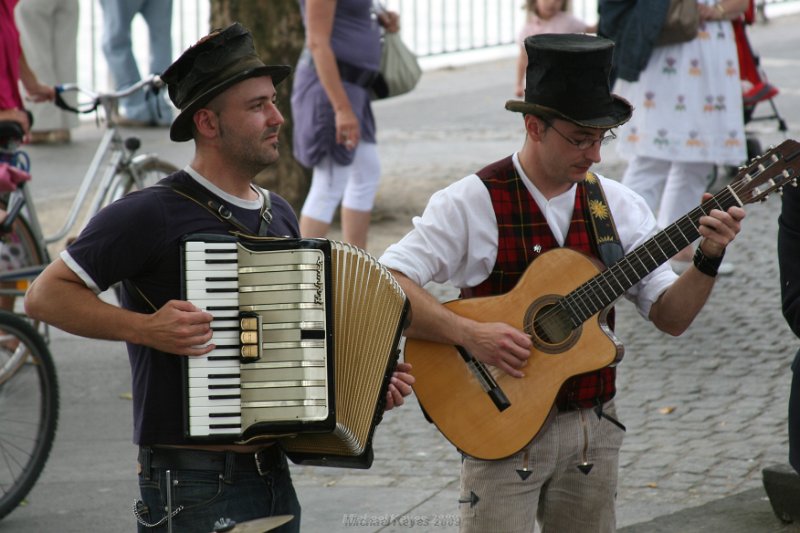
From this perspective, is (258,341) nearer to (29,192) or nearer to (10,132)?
(10,132)

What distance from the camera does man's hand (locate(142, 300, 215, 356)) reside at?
10.3 ft

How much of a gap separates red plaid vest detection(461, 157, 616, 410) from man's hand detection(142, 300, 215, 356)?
105 cm

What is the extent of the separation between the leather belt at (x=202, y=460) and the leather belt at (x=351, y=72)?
4719 mm

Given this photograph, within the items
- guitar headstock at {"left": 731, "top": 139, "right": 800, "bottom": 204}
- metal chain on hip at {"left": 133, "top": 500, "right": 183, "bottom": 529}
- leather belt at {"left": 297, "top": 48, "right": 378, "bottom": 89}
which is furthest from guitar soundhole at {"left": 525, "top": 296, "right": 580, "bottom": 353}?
leather belt at {"left": 297, "top": 48, "right": 378, "bottom": 89}

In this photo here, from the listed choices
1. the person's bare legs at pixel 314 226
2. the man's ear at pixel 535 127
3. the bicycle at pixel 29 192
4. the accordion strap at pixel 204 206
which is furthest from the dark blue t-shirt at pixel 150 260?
the person's bare legs at pixel 314 226

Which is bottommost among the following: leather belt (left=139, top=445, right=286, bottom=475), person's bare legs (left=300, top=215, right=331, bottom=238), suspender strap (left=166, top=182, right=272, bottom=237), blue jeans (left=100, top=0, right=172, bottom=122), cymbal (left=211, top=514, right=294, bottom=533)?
blue jeans (left=100, top=0, right=172, bottom=122)

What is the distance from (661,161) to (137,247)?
17.5 feet

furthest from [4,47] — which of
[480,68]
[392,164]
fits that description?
[480,68]

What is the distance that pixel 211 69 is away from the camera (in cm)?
343

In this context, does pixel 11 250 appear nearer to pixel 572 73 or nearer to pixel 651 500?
pixel 651 500

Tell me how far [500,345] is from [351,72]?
4297mm

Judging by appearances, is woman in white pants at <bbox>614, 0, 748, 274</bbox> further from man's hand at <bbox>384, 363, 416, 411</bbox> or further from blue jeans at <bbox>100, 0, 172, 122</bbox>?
blue jeans at <bbox>100, 0, 172, 122</bbox>

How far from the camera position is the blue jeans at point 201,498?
3.37m

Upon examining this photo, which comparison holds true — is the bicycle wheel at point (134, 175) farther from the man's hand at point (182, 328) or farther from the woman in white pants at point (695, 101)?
the man's hand at point (182, 328)
